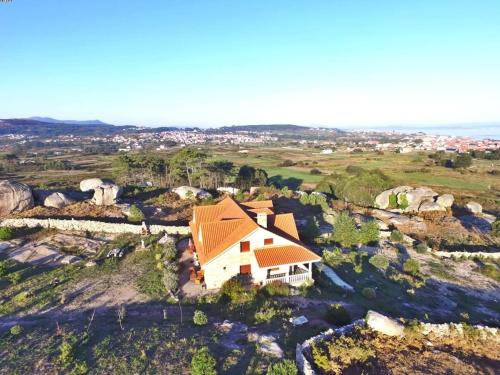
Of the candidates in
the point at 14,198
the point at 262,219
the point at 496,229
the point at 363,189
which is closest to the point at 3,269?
the point at 14,198

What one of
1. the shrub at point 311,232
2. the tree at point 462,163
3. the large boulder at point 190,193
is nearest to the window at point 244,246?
the shrub at point 311,232

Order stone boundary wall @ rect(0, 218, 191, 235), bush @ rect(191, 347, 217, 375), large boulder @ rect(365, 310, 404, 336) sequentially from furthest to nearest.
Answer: stone boundary wall @ rect(0, 218, 191, 235)
large boulder @ rect(365, 310, 404, 336)
bush @ rect(191, 347, 217, 375)

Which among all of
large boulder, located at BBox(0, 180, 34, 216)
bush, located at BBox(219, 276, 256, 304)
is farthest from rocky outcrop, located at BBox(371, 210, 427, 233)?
large boulder, located at BBox(0, 180, 34, 216)

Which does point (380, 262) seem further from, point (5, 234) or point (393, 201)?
point (5, 234)

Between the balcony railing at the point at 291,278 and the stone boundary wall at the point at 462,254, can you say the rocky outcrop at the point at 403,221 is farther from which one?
the balcony railing at the point at 291,278

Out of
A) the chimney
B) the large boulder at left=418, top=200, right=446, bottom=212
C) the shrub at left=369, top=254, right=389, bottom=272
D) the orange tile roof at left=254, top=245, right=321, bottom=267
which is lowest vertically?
the large boulder at left=418, top=200, right=446, bottom=212

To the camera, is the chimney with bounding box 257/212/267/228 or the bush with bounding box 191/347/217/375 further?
the chimney with bounding box 257/212/267/228

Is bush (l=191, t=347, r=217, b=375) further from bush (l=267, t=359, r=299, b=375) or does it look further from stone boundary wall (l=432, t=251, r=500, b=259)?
stone boundary wall (l=432, t=251, r=500, b=259)
